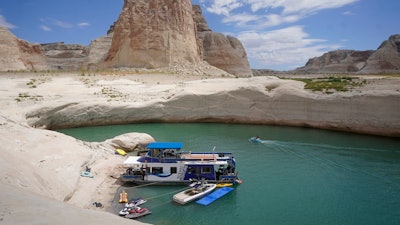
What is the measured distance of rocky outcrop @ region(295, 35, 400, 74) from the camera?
10519 centimetres

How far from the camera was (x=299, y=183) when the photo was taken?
1803 centimetres

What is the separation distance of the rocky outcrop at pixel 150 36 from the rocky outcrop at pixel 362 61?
7376cm

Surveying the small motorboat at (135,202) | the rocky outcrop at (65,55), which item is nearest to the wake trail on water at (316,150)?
the small motorboat at (135,202)

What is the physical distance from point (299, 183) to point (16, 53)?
59228mm

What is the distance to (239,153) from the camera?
24.0 metres

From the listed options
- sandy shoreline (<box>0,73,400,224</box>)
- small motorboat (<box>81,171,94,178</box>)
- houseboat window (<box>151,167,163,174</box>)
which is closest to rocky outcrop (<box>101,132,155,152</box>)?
sandy shoreline (<box>0,73,400,224</box>)

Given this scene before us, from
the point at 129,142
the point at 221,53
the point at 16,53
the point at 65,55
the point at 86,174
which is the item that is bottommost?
the point at 86,174

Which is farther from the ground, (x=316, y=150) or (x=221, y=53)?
(x=221, y=53)

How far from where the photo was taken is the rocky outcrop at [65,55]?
77125mm

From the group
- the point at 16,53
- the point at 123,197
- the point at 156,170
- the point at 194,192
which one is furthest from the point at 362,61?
the point at 123,197

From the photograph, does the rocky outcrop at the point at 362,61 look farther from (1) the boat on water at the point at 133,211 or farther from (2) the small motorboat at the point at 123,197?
(1) the boat on water at the point at 133,211

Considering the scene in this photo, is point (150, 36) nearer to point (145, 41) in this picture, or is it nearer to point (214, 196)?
point (145, 41)

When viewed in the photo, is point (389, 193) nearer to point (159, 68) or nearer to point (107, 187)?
point (107, 187)

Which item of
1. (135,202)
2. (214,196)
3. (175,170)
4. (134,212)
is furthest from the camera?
(175,170)
